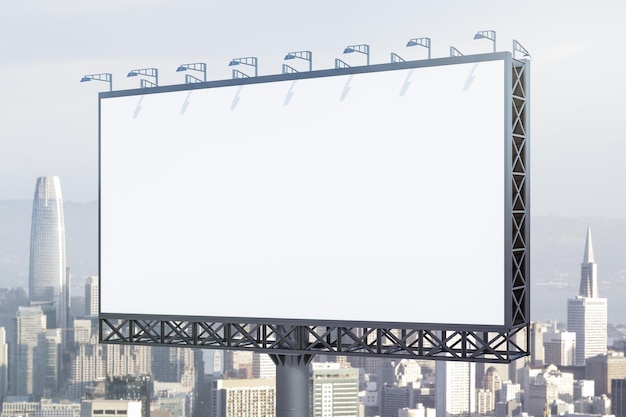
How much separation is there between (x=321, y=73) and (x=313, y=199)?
44.7 inches

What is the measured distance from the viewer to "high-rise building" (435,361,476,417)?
57.4 feet

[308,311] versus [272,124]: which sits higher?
[272,124]

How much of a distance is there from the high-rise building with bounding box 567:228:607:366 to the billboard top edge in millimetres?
8292

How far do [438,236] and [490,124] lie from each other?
104 cm

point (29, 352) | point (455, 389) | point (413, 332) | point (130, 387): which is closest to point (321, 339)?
point (413, 332)

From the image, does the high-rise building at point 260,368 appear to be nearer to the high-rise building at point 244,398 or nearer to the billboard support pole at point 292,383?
the high-rise building at point 244,398

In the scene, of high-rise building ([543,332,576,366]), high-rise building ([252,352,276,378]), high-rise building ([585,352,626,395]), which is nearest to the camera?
high-rise building ([252,352,276,378])

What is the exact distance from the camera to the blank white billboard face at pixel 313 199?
8617mm

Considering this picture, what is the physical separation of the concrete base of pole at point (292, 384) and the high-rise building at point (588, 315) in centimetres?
766

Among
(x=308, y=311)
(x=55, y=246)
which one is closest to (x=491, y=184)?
(x=308, y=311)

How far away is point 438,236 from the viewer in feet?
28.7

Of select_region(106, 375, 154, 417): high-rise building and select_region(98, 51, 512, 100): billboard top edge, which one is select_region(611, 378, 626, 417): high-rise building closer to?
select_region(98, 51, 512, 100): billboard top edge

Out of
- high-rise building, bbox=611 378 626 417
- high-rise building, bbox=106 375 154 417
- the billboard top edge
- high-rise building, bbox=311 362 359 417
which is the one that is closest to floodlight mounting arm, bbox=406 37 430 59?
the billboard top edge

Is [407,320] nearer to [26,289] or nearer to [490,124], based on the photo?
[490,124]
